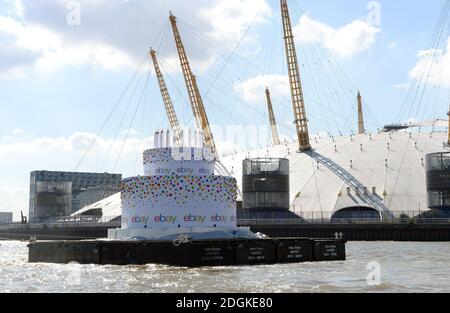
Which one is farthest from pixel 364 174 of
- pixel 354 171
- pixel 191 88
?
pixel 191 88

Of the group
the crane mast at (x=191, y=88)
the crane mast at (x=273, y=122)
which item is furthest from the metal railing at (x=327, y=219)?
the crane mast at (x=273, y=122)

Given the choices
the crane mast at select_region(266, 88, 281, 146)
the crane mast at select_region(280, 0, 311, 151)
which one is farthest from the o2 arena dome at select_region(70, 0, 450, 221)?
the crane mast at select_region(266, 88, 281, 146)

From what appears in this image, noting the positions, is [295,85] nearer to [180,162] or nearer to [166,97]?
[166,97]

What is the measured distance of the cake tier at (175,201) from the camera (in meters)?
53.2

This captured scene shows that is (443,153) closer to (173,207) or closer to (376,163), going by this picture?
(376,163)

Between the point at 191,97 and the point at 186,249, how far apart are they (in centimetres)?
10338

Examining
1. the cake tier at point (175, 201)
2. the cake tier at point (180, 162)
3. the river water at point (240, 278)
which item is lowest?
the river water at point (240, 278)

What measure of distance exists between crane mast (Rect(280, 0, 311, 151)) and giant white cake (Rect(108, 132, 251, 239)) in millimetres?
76000

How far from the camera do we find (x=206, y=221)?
53.8m

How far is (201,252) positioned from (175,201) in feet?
21.8

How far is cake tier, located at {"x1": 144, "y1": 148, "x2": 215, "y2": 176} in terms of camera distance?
55.8 meters

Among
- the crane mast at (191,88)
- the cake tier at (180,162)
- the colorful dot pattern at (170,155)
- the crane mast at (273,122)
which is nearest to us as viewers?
the cake tier at (180,162)

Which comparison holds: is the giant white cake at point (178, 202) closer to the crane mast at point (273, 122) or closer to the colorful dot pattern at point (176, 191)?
the colorful dot pattern at point (176, 191)
